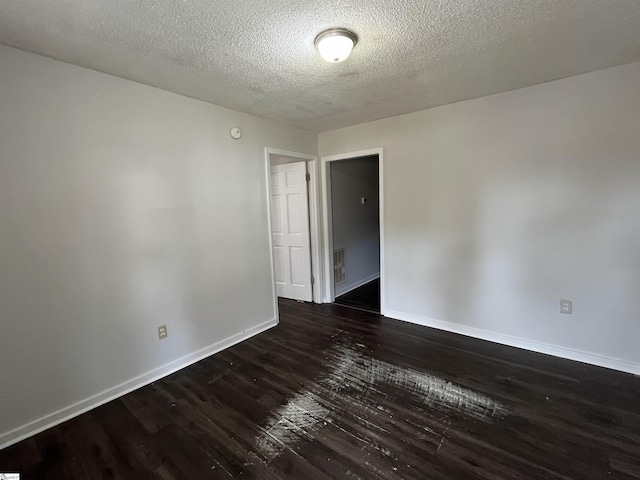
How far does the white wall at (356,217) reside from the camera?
4.38 meters

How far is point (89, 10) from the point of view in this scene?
140 centimetres

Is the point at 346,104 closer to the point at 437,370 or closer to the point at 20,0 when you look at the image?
the point at 20,0

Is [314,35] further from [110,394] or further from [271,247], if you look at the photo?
[110,394]

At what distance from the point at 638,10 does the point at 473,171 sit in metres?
1.41

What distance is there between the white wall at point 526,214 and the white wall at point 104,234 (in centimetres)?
196

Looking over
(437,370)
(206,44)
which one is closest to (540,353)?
(437,370)

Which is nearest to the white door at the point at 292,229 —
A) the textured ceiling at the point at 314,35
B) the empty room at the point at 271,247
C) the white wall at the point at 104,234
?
the empty room at the point at 271,247

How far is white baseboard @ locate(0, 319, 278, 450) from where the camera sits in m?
1.78

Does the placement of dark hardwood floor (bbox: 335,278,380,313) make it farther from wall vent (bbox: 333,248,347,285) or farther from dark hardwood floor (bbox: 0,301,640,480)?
dark hardwood floor (bbox: 0,301,640,480)

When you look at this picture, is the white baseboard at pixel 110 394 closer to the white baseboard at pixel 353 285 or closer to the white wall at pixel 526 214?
the white baseboard at pixel 353 285

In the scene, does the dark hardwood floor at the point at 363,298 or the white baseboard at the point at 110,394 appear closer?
the white baseboard at the point at 110,394

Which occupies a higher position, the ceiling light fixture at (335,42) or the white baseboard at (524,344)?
the ceiling light fixture at (335,42)

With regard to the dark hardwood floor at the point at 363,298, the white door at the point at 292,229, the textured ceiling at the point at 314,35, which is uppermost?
the textured ceiling at the point at 314,35

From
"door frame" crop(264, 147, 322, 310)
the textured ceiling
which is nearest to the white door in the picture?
"door frame" crop(264, 147, 322, 310)
